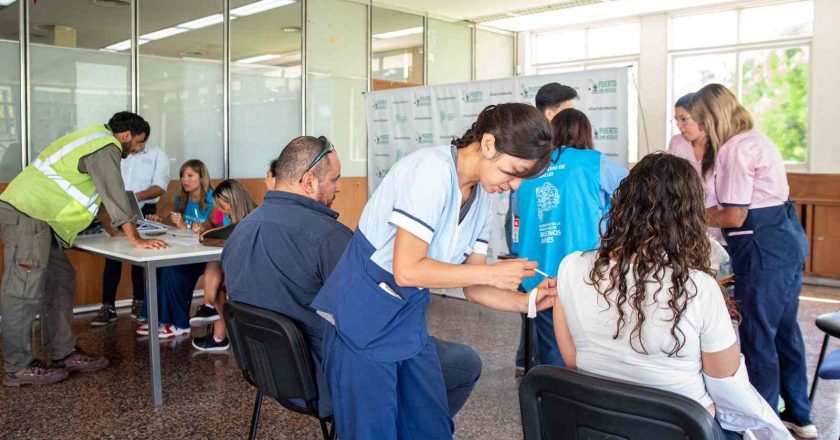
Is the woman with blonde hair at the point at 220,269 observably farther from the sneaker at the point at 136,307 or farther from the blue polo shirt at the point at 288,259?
the blue polo shirt at the point at 288,259

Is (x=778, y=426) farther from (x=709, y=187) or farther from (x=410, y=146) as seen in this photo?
(x=410, y=146)

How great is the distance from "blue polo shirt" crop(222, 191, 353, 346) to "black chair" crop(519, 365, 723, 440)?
89cm

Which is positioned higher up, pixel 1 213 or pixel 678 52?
pixel 678 52

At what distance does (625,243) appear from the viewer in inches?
64.2

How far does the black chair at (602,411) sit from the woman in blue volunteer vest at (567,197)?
4.60ft

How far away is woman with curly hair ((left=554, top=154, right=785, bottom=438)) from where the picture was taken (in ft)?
5.07

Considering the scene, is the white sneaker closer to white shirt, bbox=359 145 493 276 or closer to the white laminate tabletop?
white shirt, bbox=359 145 493 276

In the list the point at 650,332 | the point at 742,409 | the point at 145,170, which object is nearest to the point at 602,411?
the point at 650,332

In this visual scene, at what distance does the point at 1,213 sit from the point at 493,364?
2.75 metres

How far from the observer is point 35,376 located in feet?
12.5

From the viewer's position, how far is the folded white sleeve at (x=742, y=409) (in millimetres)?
1582

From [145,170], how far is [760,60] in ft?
21.9

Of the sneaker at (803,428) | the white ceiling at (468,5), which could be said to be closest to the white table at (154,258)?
the sneaker at (803,428)

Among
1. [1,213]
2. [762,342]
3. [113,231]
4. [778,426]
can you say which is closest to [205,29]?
[113,231]
